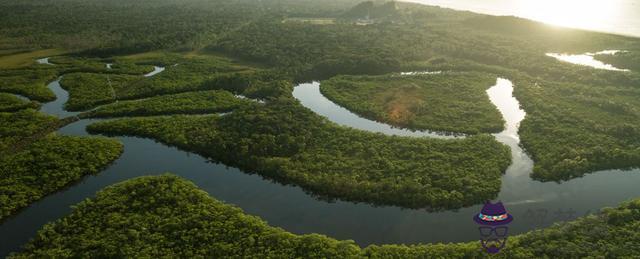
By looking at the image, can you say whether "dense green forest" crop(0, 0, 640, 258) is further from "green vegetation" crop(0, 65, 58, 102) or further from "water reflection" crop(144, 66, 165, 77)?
"water reflection" crop(144, 66, 165, 77)

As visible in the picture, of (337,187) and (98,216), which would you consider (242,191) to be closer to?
(337,187)

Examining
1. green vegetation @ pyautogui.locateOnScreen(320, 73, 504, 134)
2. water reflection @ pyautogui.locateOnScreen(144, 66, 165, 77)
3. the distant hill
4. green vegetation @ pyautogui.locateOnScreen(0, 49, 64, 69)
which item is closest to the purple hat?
green vegetation @ pyautogui.locateOnScreen(320, 73, 504, 134)

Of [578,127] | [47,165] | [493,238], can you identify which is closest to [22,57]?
[47,165]

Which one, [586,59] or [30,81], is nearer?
[30,81]

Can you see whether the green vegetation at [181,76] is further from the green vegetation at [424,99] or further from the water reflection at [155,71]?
the green vegetation at [424,99]

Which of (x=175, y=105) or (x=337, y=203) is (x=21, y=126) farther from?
(x=337, y=203)

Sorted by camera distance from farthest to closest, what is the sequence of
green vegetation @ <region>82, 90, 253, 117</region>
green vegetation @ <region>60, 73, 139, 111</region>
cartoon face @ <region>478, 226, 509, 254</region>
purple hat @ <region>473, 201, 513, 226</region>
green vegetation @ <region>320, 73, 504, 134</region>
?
green vegetation @ <region>60, 73, 139, 111</region> → green vegetation @ <region>82, 90, 253, 117</region> → green vegetation @ <region>320, 73, 504, 134</region> → cartoon face @ <region>478, 226, 509, 254</region> → purple hat @ <region>473, 201, 513, 226</region>

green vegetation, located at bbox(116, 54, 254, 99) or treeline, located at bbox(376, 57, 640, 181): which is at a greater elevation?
treeline, located at bbox(376, 57, 640, 181)
